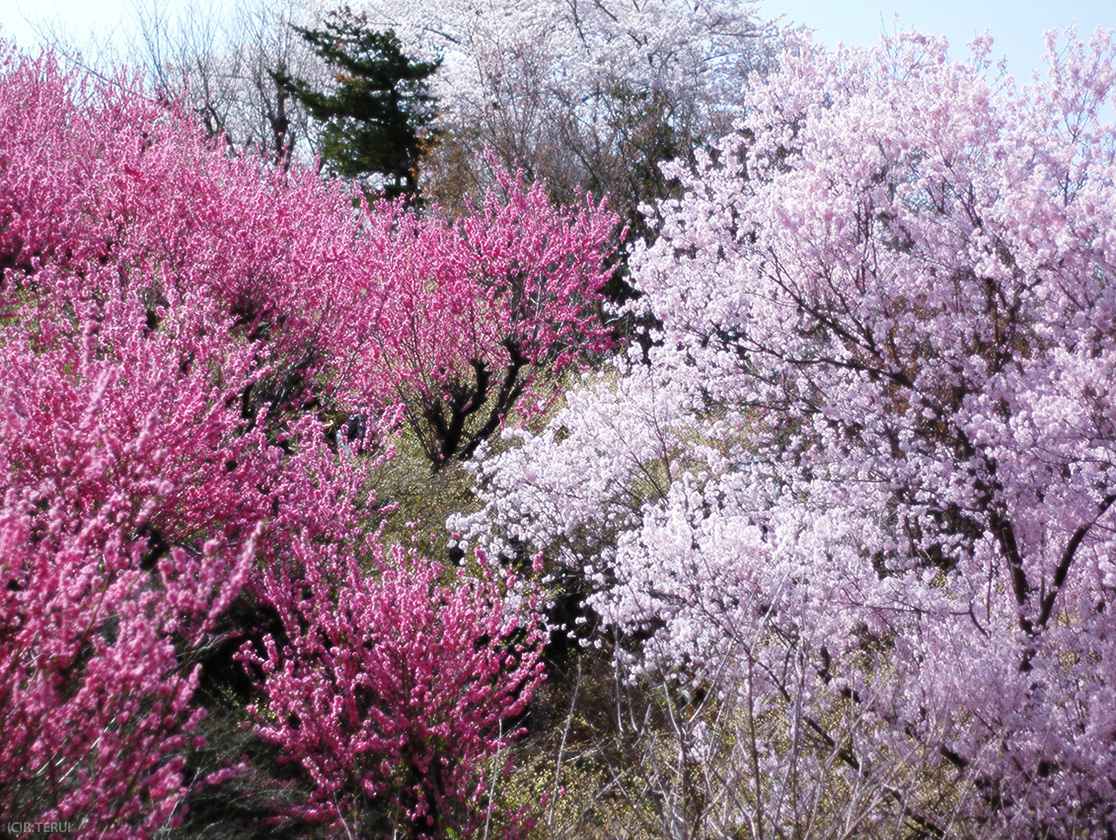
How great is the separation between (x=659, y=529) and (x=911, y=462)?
4.04ft

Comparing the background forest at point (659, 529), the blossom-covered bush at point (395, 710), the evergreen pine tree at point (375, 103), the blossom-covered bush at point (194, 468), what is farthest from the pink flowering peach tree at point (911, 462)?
the evergreen pine tree at point (375, 103)

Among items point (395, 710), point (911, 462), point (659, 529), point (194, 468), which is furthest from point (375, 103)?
point (395, 710)

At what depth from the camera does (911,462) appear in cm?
381

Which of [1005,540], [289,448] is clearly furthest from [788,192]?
[289,448]

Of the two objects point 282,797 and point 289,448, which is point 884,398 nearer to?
point 282,797

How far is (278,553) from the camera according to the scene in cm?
462

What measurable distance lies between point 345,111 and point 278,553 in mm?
16891

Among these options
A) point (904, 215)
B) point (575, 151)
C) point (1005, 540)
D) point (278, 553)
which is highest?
point (575, 151)

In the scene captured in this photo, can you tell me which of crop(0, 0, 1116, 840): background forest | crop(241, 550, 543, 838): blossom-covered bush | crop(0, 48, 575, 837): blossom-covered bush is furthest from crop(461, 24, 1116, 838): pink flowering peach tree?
crop(0, 48, 575, 837): blossom-covered bush

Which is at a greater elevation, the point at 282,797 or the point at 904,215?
the point at 904,215

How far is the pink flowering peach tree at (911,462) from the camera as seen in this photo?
313 centimetres

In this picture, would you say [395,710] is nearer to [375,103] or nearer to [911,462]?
[911,462]

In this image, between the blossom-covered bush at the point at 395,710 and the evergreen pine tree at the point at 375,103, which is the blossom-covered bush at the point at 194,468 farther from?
the evergreen pine tree at the point at 375,103

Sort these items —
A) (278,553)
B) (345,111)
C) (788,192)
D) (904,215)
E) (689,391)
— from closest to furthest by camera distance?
(904,215), (788,192), (278,553), (689,391), (345,111)
